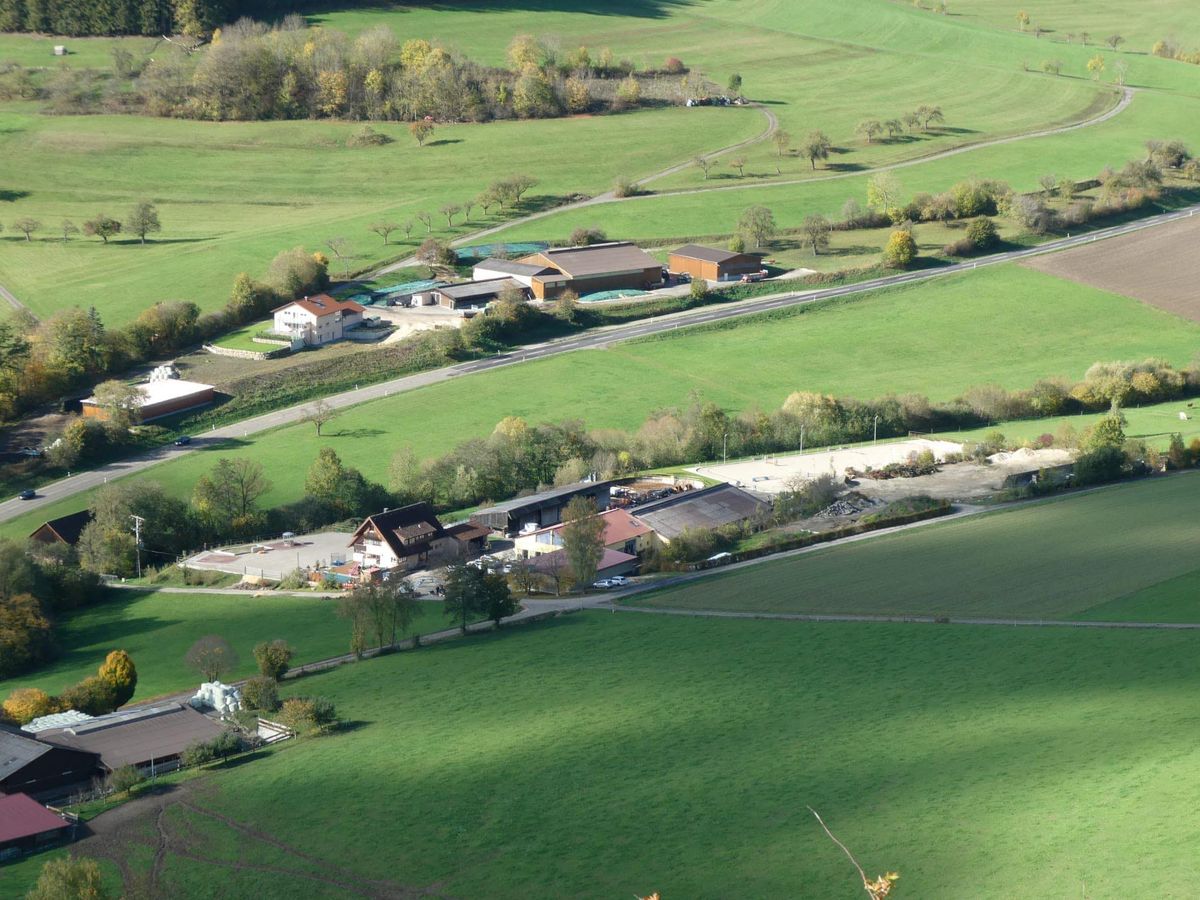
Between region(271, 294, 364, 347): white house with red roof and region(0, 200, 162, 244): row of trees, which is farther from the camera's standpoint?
region(0, 200, 162, 244): row of trees

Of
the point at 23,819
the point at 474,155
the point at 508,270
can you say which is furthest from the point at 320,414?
the point at 474,155

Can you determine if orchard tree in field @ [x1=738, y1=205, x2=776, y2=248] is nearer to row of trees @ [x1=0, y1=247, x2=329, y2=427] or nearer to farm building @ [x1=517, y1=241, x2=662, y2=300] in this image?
farm building @ [x1=517, y1=241, x2=662, y2=300]

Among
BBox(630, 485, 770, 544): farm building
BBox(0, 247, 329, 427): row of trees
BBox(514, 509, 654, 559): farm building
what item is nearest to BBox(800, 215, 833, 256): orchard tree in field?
BBox(0, 247, 329, 427): row of trees

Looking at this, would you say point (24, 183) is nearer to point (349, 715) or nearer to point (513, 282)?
point (513, 282)

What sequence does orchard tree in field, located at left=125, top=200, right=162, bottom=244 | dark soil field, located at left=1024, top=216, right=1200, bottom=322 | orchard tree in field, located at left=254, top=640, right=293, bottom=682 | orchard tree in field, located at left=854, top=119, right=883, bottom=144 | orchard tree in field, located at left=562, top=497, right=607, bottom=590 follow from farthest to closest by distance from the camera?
orchard tree in field, located at left=854, top=119, right=883, bottom=144
orchard tree in field, located at left=125, top=200, right=162, bottom=244
dark soil field, located at left=1024, top=216, right=1200, bottom=322
orchard tree in field, located at left=562, top=497, right=607, bottom=590
orchard tree in field, located at left=254, top=640, right=293, bottom=682

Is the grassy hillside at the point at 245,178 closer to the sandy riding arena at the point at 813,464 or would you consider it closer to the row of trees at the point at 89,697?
the sandy riding arena at the point at 813,464

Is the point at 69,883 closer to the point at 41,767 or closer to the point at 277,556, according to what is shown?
the point at 41,767

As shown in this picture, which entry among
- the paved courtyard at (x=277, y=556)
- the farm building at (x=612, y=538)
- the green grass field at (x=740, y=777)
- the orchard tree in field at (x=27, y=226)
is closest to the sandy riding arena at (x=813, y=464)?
the farm building at (x=612, y=538)
